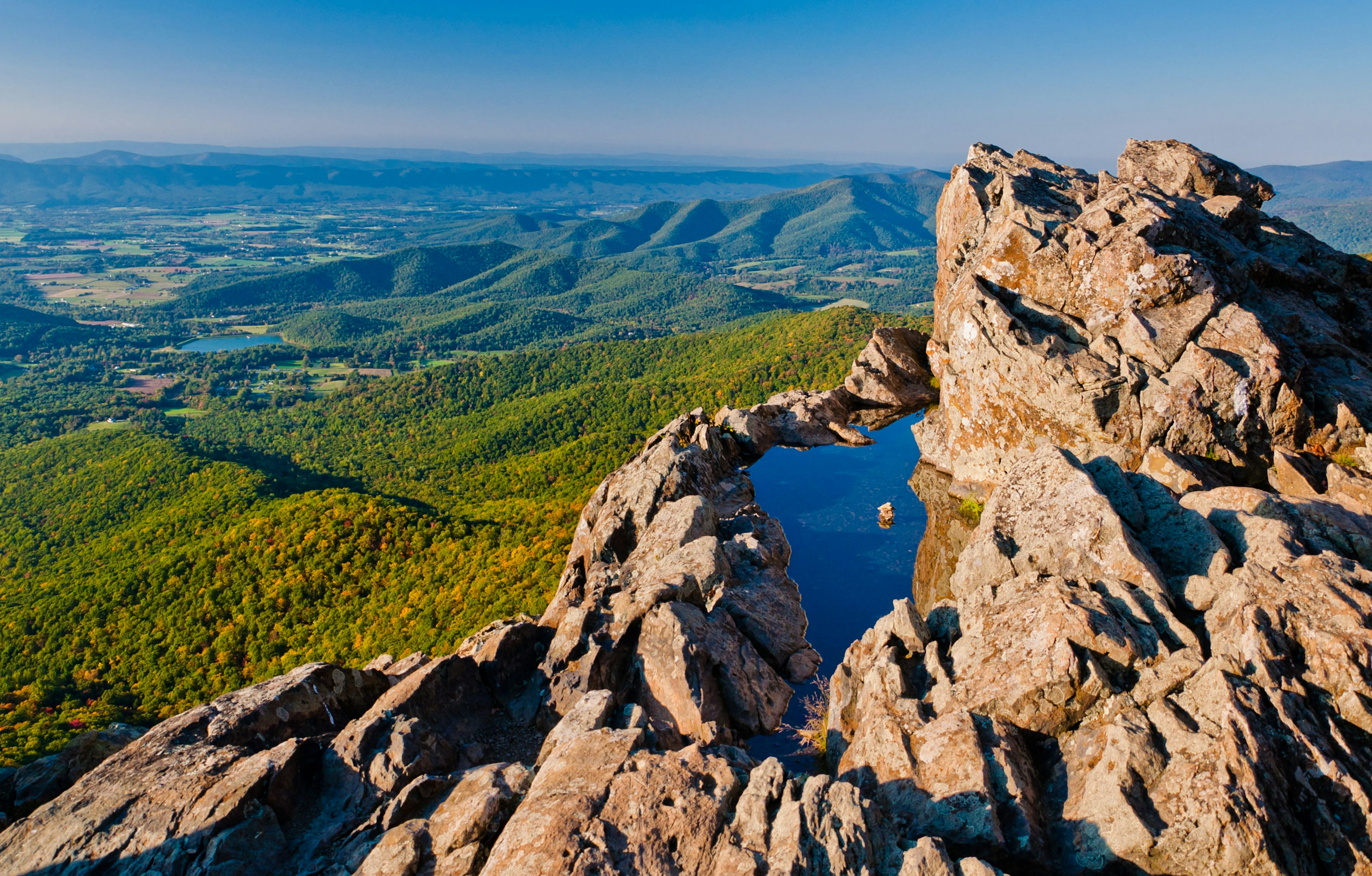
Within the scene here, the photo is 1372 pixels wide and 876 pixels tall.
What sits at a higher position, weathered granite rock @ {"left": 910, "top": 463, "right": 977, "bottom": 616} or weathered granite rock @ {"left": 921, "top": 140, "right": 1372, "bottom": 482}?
weathered granite rock @ {"left": 921, "top": 140, "right": 1372, "bottom": 482}

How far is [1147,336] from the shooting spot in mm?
18047

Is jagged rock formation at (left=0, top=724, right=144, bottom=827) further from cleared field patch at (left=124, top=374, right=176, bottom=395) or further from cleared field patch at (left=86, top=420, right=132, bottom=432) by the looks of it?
cleared field patch at (left=124, top=374, right=176, bottom=395)

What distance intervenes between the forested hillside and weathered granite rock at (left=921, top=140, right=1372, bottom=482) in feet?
63.5

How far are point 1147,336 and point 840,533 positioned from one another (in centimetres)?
987

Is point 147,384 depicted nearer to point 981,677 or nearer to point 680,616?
point 680,616

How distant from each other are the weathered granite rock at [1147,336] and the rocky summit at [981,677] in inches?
3.8

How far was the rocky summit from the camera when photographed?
926 cm

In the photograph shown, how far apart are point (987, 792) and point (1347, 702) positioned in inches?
206

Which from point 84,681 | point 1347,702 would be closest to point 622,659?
point 1347,702

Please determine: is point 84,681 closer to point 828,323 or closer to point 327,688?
point 327,688

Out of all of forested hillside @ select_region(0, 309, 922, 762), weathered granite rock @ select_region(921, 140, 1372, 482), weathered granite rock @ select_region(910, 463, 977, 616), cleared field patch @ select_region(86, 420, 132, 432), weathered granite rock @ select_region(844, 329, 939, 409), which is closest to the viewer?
weathered granite rock @ select_region(921, 140, 1372, 482)

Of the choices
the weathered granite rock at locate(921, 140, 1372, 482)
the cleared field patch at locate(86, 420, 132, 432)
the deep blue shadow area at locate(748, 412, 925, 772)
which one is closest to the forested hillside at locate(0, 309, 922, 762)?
the deep blue shadow area at locate(748, 412, 925, 772)

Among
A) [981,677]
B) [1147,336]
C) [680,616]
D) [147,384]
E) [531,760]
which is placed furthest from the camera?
[147,384]

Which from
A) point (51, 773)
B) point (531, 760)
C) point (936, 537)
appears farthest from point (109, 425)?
point (936, 537)
